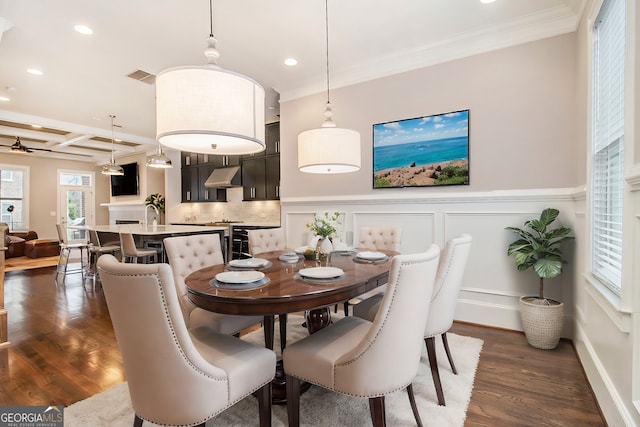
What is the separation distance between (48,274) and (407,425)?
6835 millimetres

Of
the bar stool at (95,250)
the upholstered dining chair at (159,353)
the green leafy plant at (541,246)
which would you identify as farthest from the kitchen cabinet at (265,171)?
the upholstered dining chair at (159,353)

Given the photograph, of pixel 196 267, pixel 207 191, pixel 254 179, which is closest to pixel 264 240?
pixel 196 267

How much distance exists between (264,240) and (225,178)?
3.73 metres

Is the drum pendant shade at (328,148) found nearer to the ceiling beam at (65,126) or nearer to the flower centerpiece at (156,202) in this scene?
the ceiling beam at (65,126)

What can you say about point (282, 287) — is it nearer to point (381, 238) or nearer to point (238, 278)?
point (238, 278)

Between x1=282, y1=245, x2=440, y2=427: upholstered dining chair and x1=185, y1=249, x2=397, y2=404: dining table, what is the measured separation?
244 millimetres

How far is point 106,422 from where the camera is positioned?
5.74ft

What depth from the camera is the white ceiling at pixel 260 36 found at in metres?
Result: 2.79

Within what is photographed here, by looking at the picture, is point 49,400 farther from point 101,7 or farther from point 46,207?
point 46,207

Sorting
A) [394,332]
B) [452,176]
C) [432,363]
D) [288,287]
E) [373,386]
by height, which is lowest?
[432,363]

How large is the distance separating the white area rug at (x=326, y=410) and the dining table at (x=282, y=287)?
0.18 metres

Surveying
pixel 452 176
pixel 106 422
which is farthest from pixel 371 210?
pixel 106 422

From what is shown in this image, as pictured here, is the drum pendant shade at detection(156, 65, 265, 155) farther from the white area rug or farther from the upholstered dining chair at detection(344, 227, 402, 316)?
the upholstered dining chair at detection(344, 227, 402, 316)

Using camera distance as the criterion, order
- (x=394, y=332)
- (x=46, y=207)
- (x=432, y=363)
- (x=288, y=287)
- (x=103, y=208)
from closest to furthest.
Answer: (x=394, y=332) → (x=288, y=287) → (x=432, y=363) → (x=46, y=207) → (x=103, y=208)
